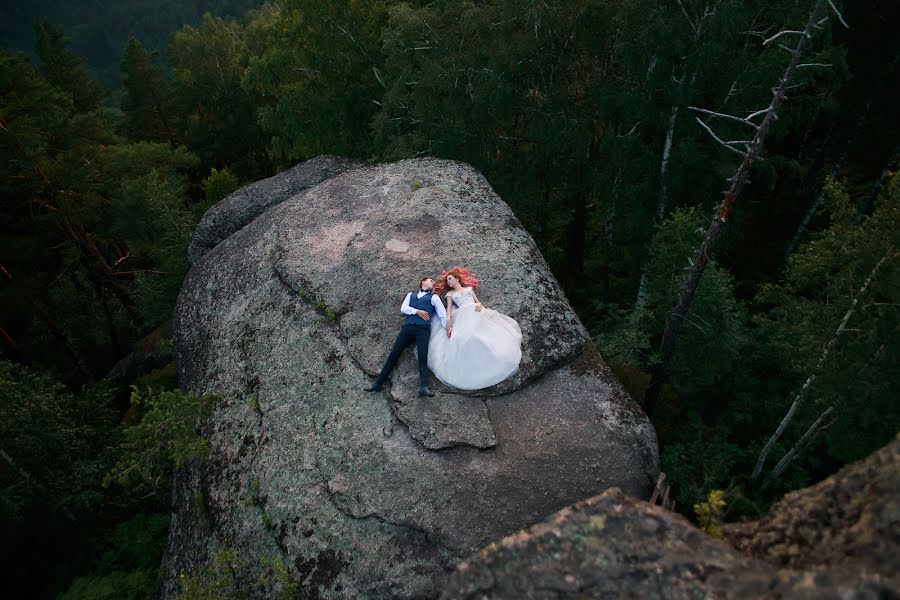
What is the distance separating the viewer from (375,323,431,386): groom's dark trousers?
9984 millimetres

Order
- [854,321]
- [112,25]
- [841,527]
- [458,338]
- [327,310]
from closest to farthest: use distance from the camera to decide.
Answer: [841,527] → [854,321] → [458,338] → [327,310] → [112,25]

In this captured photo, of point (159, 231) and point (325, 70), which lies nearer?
point (325, 70)

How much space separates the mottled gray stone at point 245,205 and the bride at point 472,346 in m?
10.2

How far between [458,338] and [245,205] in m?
11.4

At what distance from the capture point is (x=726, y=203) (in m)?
9.96

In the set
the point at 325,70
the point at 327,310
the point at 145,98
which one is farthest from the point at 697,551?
the point at 145,98

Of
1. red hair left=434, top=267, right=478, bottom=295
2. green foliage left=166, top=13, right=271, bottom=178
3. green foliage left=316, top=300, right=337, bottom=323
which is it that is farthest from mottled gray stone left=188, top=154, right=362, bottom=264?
green foliage left=166, top=13, right=271, bottom=178

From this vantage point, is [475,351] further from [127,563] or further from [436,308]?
[127,563]

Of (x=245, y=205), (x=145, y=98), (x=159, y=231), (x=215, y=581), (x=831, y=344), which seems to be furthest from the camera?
(x=145, y=98)

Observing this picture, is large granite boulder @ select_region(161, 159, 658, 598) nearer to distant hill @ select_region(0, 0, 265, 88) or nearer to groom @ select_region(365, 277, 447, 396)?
groom @ select_region(365, 277, 447, 396)

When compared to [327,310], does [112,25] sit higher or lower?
lower

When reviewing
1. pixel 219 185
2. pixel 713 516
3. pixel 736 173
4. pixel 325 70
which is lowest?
pixel 219 185

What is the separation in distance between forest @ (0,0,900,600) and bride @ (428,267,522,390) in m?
4.17

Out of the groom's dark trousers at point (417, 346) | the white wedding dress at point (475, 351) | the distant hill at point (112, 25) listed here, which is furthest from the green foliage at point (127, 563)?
the distant hill at point (112, 25)
